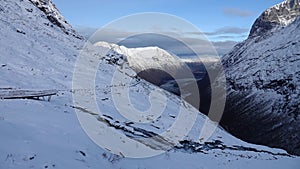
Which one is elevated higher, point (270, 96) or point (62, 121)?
point (62, 121)

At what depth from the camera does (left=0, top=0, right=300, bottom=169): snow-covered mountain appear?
10734mm

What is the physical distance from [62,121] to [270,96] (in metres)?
146

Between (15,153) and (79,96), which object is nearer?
(15,153)

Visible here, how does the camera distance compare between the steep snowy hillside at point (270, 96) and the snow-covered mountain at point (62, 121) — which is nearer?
the snow-covered mountain at point (62, 121)

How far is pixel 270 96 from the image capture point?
486ft

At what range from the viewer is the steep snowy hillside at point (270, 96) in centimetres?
11944

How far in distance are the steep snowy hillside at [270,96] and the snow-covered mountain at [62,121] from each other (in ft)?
269

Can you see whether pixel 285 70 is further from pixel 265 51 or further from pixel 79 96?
pixel 79 96

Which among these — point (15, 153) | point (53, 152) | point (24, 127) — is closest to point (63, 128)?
point (24, 127)

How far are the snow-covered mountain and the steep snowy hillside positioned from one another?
8196cm

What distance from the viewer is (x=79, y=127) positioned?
1534 cm

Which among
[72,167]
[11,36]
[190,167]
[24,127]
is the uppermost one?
[11,36]

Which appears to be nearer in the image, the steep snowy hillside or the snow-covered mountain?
the snow-covered mountain

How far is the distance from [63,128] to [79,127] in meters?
1.48
